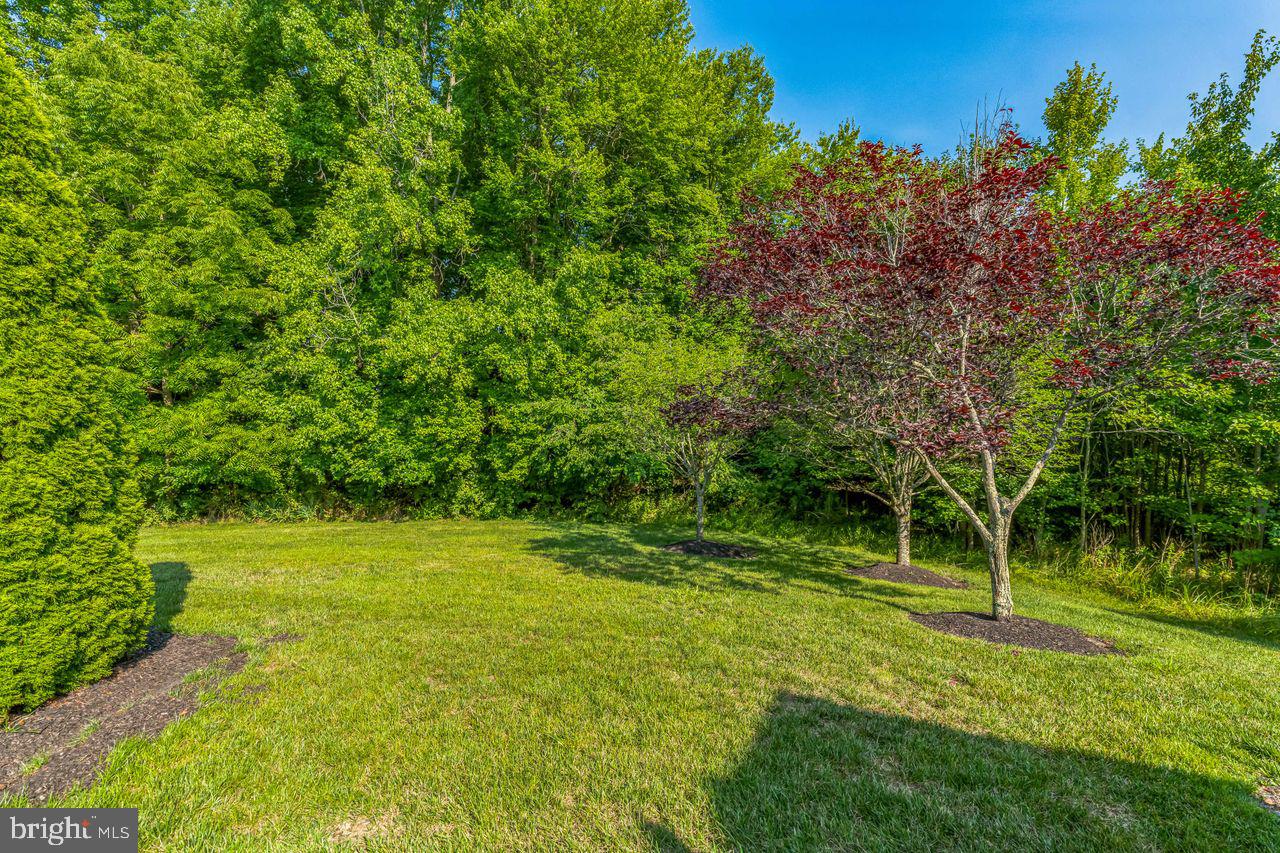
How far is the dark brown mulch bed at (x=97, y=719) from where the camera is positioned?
2725 millimetres

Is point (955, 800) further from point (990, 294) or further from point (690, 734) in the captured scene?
point (990, 294)

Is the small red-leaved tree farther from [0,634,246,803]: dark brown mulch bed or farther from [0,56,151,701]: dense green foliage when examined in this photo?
[0,634,246,803]: dark brown mulch bed

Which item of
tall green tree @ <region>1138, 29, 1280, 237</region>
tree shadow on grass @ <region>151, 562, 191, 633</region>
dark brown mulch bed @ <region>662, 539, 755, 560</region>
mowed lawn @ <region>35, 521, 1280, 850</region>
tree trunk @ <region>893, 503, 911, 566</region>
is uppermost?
tall green tree @ <region>1138, 29, 1280, 237</region>

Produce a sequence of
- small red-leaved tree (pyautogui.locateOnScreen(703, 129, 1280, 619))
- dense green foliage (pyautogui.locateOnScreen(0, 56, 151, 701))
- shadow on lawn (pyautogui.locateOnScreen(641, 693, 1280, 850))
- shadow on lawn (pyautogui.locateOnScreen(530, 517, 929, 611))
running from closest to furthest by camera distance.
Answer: shadow on lawn (pyautogui.locateOnScreen(641, 693, 1280, 850)) < dense green foliage (pyautogui.locateOnScreen(0, 56, 151, 701)) < small red-leaved tree (pyautogui.locateOnScreen(703, 129, 1280, 619)) < shadow on lawn (pyautogui.locateOnScreen(530, 517, 929, 611))

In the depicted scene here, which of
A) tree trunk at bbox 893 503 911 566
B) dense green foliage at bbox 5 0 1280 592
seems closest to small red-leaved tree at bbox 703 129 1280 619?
tree trunk at bbox 893 503 911 566

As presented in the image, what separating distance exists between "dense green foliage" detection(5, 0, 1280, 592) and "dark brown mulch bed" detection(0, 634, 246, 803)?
26.8 feet

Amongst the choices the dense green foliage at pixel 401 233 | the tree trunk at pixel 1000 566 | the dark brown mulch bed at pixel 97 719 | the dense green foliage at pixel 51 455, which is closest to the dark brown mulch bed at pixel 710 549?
the dense green foliage at pixel 401 233

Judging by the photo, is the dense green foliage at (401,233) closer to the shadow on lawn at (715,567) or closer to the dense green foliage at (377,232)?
the dense green foliage at (377,232)

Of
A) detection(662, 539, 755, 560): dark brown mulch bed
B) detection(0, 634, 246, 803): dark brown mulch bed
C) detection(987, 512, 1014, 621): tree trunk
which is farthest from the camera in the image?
detection(662, 539, 755, 560): dark brown mulch bed

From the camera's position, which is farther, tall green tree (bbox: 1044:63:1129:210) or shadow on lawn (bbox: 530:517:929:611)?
tall green tree (bbox: 1044:63:1129:210)

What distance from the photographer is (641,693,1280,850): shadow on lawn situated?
2328 millimetres

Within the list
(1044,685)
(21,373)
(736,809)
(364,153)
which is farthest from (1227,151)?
(364,153)

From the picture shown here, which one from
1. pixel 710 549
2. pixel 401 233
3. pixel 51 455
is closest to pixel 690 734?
pixel 51 455

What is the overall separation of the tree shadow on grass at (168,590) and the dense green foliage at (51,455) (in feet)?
5.25
